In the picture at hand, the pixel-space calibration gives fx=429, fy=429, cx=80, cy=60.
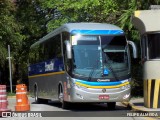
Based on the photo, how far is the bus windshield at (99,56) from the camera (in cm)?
1730

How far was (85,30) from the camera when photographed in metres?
18.1

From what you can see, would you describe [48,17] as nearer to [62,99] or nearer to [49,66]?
[49,66]

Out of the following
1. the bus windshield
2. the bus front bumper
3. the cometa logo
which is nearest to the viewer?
the bus front bumper

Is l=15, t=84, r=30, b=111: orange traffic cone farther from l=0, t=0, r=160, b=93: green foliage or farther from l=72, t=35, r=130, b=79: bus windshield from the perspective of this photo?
l=0, t=0, r=160, b=93: green foliage

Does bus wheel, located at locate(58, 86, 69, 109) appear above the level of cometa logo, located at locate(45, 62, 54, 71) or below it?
below

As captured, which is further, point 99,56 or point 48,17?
point 48,17

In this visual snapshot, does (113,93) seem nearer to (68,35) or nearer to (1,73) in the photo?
(68,35)

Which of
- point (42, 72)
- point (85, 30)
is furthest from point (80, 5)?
point (85, 30)

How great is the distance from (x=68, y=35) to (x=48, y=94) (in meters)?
5.00

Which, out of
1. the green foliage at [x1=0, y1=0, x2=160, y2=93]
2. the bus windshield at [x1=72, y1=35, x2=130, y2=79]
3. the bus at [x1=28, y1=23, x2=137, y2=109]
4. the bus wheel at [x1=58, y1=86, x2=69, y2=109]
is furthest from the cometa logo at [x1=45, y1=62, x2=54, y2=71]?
the green foliage at [x1=0, y1=0, x2=160, y2=93]

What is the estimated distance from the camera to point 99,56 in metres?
17.5

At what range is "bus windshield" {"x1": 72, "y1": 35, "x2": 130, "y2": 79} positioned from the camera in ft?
56.7

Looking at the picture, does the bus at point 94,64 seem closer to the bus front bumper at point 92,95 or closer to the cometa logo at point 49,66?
the bus front bumper at point 92,95

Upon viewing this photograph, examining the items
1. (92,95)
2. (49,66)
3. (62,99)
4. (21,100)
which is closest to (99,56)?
(92,95)
